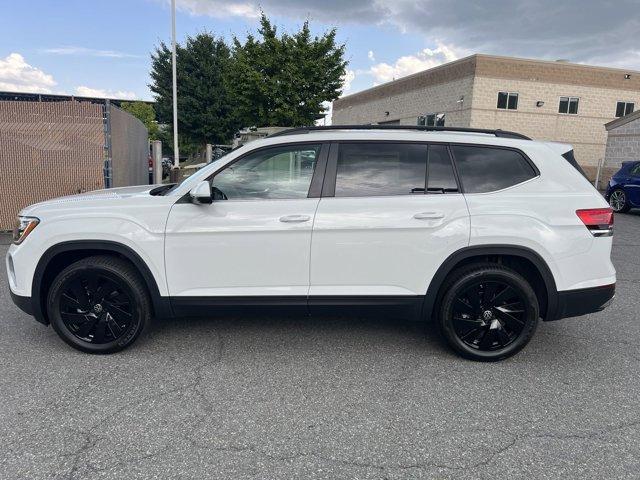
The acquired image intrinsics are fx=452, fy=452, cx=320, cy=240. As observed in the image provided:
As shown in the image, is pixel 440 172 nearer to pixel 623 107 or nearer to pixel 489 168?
pixel 489 168

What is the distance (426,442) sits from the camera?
8.50 feet

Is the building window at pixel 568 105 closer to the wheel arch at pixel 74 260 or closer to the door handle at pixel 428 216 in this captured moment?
the door handle at pixel 428 216

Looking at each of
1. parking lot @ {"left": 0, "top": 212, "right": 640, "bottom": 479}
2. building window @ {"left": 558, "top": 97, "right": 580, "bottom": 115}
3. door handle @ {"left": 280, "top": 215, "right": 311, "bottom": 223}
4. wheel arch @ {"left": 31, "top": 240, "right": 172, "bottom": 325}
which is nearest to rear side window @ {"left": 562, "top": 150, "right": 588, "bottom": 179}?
parking lot @ {"left": 0, "top": 212, "right": 640, "bottom": 479}

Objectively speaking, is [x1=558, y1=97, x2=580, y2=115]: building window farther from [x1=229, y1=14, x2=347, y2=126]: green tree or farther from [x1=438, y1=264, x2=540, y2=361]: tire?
[x1=438, y1=264, x2=540, y2=361]: tire

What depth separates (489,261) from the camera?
141 inches

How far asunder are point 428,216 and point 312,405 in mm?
1582

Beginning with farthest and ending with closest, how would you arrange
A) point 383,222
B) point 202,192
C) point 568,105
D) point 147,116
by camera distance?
point 147,116 → point 568,105 → point 383,222 → point 202,192

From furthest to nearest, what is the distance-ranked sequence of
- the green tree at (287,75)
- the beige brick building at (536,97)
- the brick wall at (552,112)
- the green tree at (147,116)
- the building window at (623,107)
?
the green tree at (147,116) < the building window at (623,107) < the brick wall at (552,112) < the beige brick building at (536,97) < the green tree at (287,75)

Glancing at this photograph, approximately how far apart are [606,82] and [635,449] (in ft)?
104

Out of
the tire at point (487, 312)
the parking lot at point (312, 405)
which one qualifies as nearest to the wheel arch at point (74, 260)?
the parking lot at point (312, 405)

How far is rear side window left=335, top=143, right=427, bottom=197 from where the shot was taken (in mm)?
3479

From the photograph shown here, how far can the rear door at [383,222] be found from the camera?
3.37 m

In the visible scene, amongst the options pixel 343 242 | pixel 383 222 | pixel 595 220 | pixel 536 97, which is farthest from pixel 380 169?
pixel 536 97

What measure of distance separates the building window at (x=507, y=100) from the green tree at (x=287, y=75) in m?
13.4
